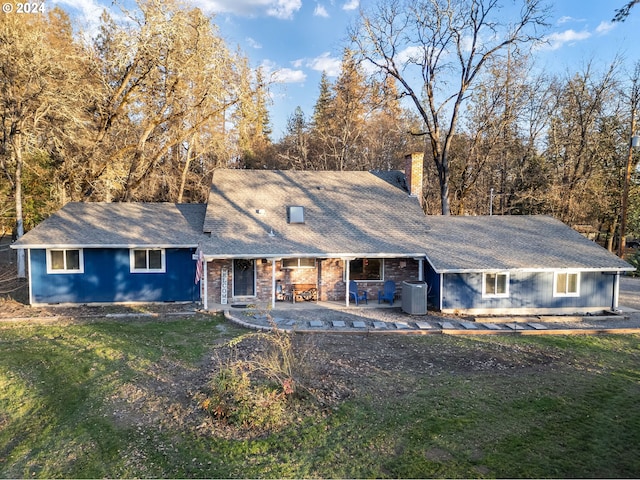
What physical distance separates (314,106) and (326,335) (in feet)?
99.2

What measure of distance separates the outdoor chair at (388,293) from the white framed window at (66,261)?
11106mm

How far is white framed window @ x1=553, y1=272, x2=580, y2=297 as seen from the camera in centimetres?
1395

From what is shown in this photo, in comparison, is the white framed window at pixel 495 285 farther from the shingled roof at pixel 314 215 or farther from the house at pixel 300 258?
the shingled roof at pixel 314 215

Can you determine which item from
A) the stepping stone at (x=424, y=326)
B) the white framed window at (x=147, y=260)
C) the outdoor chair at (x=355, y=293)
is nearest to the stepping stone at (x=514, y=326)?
the stepping stone at (x=424, y=326)

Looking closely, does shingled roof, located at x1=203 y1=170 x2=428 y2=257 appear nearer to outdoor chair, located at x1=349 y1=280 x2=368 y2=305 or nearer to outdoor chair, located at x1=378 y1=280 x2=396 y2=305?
outdoor chair, located at x1=378 y1=280 x2=396 y2=305

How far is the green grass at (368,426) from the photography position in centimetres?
520

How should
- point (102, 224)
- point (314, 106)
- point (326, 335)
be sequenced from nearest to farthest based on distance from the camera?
point (326, 335) < point (102, 224) < point (314, 106)

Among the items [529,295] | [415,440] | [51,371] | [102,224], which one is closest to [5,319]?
[102,224]

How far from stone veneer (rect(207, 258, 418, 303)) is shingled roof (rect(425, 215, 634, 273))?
152 cm

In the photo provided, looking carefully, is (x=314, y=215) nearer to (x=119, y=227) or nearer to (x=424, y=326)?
(x=424, y=326)

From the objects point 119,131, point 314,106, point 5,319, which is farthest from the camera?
point 314,106

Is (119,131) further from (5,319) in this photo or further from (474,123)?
(474,123)

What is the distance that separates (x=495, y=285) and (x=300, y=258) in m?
7.07

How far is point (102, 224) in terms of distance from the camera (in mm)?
15211
